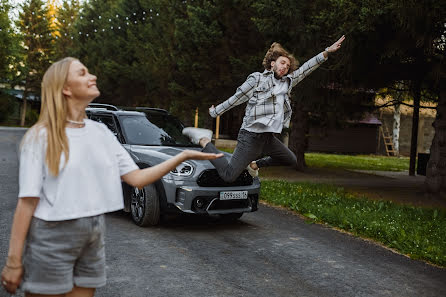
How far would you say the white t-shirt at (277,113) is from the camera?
613 centimetres

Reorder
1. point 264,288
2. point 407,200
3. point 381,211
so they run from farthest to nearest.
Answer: point 407,200, point 381,211, point 264,288

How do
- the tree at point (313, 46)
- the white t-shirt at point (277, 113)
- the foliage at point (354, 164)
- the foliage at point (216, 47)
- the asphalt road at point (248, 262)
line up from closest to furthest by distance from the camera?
the asphalt road at point (248, 262) < the white t-shirt at point (277, 113) < the tree at point (313, 46) < the foliage at point (216, 47) < the foliage at point (354, 164)

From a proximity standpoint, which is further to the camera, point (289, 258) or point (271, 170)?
point (271, 170)

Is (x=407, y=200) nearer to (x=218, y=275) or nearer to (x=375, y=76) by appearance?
(x=375, y=76)

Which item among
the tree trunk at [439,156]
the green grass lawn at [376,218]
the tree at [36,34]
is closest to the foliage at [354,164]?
the tree trunk at [439,156]

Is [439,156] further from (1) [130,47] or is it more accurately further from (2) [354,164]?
(1) [130,47]

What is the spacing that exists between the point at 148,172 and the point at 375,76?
10453 mm

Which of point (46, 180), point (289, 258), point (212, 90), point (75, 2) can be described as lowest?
point (289, 258)

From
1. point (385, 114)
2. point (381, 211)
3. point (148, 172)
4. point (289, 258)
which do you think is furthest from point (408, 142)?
point (148, 172)

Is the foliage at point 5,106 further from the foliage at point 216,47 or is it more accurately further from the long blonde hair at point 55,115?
the long blonde hair at point 55,115

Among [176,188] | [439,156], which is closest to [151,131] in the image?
[176,188]

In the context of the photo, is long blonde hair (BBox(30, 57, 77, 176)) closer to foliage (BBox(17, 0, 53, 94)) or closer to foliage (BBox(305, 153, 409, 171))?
foliage (BBox(305, 153, 409, 171))

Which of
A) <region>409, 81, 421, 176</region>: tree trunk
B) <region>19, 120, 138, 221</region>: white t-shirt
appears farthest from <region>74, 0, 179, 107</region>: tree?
<region>19, 120, 138, 221</region>: white t-shirt

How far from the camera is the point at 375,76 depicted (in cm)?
1198
